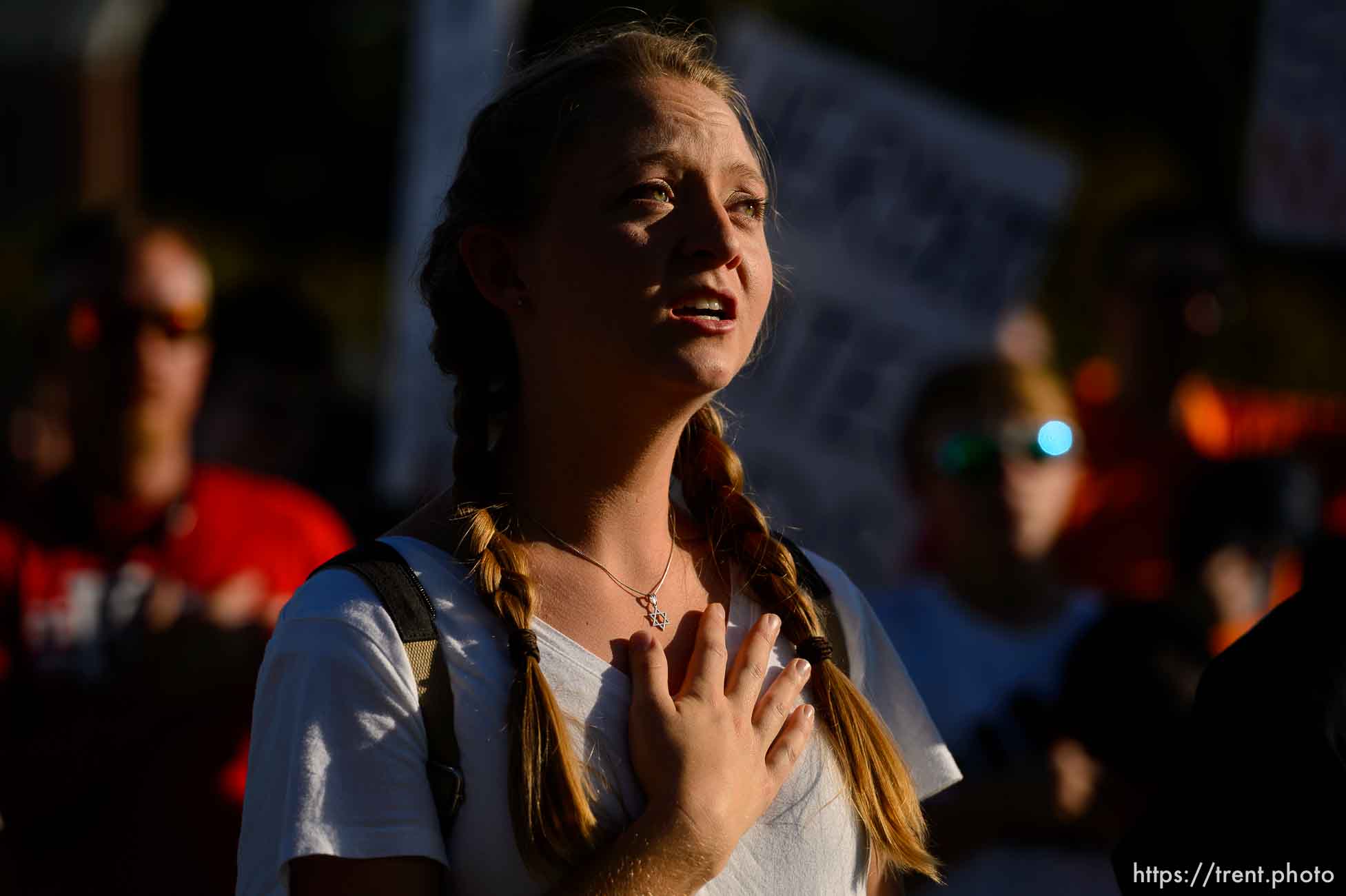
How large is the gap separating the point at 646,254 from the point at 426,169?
322 cm

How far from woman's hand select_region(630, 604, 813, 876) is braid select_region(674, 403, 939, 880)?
67 mm

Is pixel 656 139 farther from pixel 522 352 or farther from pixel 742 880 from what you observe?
pixel 742 880

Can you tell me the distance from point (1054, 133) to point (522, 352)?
7715mm

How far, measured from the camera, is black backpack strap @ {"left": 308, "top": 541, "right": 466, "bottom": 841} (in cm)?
167

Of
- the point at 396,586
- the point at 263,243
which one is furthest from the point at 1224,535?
the point at 263,243

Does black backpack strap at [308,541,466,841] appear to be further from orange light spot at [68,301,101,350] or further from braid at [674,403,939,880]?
orange light spot at [68,301,101,350]

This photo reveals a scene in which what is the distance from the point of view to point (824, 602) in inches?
80.5

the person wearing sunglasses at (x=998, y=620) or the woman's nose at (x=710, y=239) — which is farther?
the person wearing sunglasses at (x=998, y=620)

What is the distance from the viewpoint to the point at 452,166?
4.82 m

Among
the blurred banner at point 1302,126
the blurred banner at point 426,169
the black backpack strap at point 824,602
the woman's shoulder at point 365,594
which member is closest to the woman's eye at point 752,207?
the black backpack strap at point 824,602

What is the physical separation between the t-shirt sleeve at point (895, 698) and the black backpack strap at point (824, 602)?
12mm

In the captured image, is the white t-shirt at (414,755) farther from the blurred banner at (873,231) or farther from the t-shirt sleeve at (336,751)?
the blurred banner at (873,231)

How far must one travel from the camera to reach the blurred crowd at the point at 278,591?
2732 mm

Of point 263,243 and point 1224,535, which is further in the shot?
point 263,243
